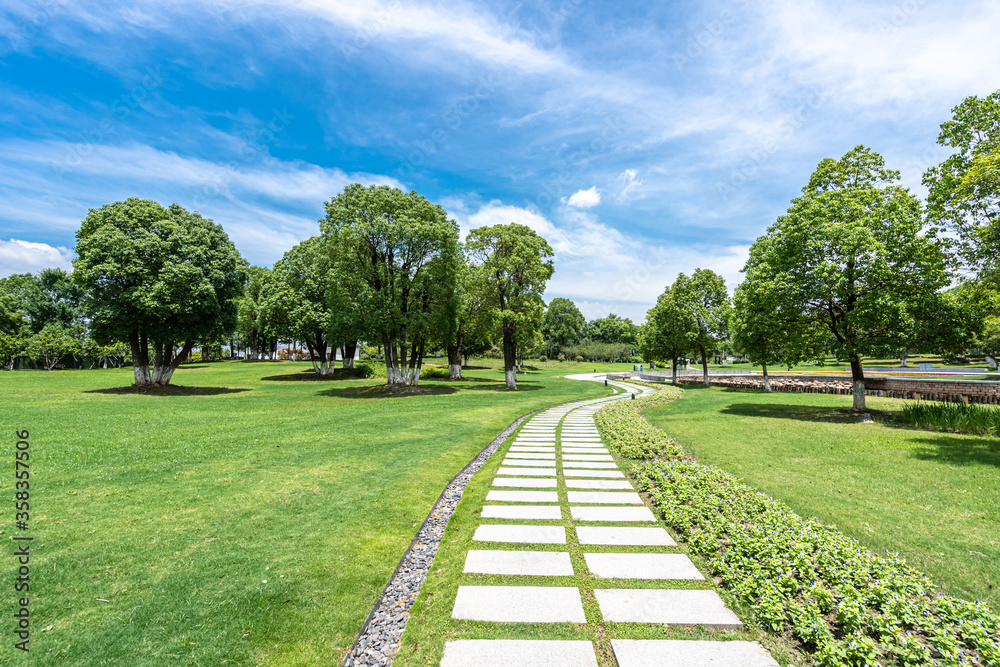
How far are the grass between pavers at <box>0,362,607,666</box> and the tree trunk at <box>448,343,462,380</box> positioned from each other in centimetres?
2465

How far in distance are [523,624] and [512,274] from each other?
27.2 m

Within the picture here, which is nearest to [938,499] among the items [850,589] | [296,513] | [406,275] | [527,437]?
[850,589]

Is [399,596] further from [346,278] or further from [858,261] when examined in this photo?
[346,278]

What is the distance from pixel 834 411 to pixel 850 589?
15796 mm

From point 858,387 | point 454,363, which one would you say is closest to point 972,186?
point 858,387

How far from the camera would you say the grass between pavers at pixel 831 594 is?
312 centimetres

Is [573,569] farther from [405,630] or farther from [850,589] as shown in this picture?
[850,589]

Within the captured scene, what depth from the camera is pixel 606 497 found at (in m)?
6.98

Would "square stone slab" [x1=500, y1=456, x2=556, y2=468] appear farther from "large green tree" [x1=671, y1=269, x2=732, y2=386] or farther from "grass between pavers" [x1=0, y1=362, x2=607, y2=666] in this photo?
"large green tree" [x1=671, y1=269, x2=732, y2=386]

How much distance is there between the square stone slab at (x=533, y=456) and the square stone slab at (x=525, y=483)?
175 centimetres

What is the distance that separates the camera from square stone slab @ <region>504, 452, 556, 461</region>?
31.9ft

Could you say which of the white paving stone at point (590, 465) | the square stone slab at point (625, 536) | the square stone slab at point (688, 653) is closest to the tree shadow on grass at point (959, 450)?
the white paving stone at point (590, 465)

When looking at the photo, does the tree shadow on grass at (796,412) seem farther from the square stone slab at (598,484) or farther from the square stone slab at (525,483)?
the square stone slab at (525,483)

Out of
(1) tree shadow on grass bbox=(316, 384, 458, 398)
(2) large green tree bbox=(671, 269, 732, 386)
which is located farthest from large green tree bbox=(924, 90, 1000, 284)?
(1) tree shadow on grass bbox=(316, 384, 458, 398)
